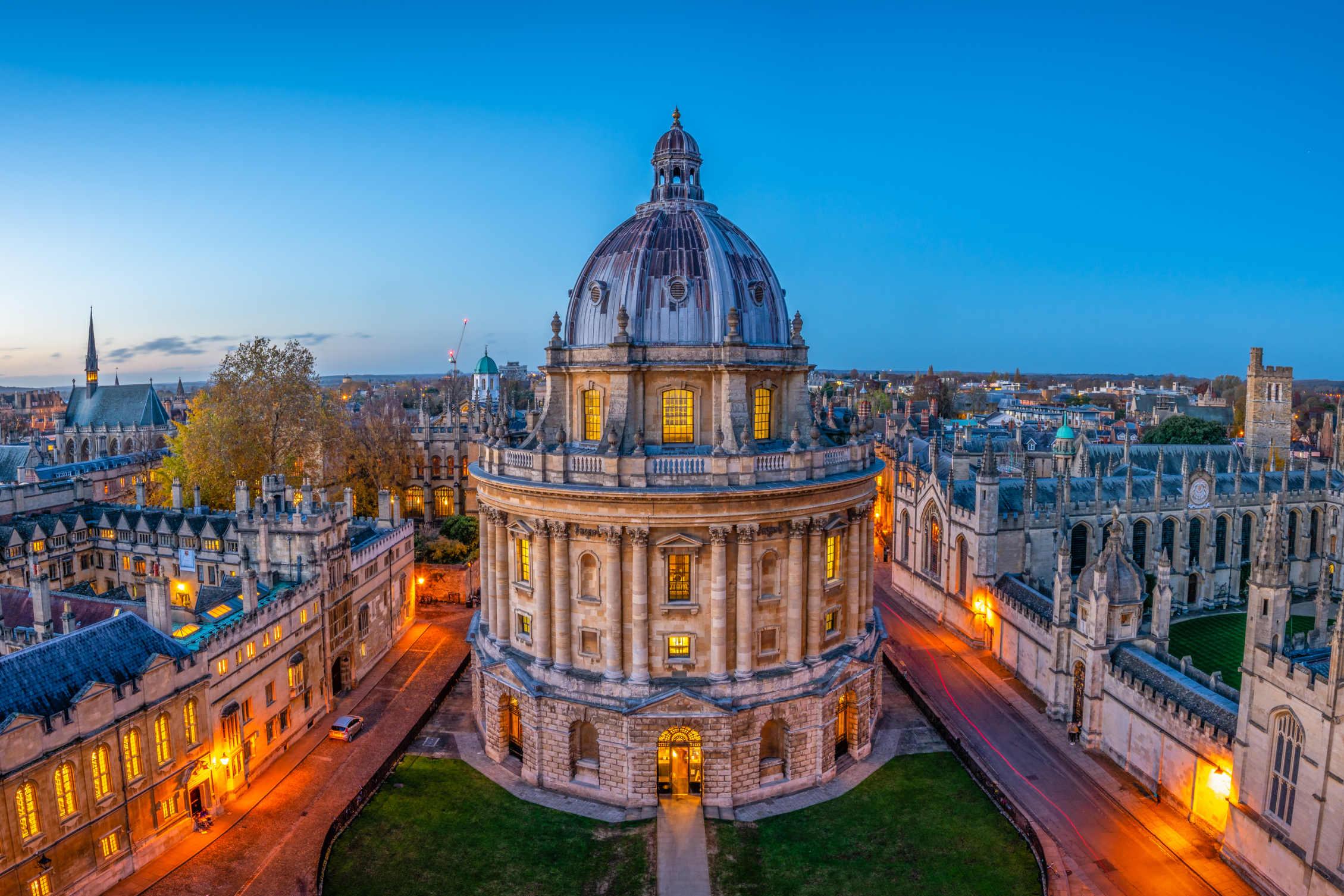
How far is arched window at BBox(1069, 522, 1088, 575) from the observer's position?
59.7m

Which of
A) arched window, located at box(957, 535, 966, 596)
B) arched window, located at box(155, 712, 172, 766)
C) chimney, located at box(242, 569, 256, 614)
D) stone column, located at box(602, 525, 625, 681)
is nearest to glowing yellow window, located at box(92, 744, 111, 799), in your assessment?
arched window, located at box(155, 712, 172, 766)

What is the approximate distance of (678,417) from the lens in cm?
3900

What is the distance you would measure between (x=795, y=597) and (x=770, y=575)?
4.89ft

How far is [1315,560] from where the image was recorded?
68562 mm

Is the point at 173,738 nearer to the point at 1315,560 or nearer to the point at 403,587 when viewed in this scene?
the point at 403,587

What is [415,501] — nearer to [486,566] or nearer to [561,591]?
[486,566]

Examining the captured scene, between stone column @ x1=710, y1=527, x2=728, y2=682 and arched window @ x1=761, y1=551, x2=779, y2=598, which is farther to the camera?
arched window @ x1=761, y1=551, x2=779, y2=598

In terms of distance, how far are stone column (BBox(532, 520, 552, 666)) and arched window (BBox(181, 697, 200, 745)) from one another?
14.4 meters

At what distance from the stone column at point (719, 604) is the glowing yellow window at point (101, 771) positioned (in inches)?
922

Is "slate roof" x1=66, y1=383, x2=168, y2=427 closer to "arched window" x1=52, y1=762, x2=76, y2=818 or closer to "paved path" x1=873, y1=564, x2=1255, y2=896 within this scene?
"arched window" x1=52, y1=762, x2=76, y2=818

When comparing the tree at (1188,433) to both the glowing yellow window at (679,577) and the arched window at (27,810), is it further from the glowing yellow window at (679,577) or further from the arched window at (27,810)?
the arched window at (27,810)

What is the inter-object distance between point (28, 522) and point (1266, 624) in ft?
229

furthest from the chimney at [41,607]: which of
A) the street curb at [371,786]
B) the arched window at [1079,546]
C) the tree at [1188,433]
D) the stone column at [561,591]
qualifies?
the tree at [1188,433]

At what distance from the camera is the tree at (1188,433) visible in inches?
3809
